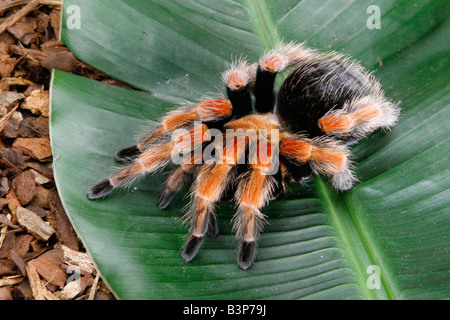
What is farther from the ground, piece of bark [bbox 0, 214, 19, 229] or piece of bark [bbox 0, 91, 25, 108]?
piece of bark [bbox 0, 91, 25, 108]

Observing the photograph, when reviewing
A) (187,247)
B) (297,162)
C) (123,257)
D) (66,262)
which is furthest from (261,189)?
(66,262)

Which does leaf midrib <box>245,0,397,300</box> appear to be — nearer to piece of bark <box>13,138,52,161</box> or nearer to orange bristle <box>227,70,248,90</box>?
orange bristle <box>227,70,248,90</box>

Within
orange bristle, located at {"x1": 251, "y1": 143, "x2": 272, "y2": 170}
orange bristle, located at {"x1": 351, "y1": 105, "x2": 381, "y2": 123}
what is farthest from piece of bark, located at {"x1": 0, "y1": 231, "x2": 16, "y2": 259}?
orange bristle, located at {"x1": 351, "y1": 105, "x2": 381, "y2": 123}

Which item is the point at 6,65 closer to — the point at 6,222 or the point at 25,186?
the point at 25,186

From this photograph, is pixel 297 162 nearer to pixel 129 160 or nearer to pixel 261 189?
pixel 261 189

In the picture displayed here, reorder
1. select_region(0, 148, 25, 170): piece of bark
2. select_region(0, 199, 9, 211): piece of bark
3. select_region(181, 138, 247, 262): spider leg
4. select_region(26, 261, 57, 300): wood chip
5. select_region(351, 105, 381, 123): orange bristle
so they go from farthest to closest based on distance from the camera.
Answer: select_region(0, 148, 25, 170): piece of bark → select_region(0, 199, 9, 211): piece of bark → select_region(351, 105, 381, 123): orange bristle → select_region(26, 261, 57, 300): wood chip → select_region(181, 138, 247, 262): spider leg

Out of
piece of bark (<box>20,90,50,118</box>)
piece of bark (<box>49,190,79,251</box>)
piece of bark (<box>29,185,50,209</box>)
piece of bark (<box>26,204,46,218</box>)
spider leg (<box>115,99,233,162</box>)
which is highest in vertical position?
piece of bark (<box>20,90,50,118</box>)

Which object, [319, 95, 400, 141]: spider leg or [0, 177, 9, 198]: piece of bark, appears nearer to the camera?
[319, 95, 400, 141]: spider leg

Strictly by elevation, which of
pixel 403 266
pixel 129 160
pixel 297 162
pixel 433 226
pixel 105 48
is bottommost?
pixel 403 266
